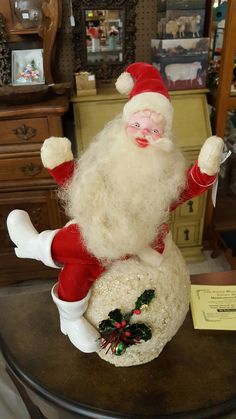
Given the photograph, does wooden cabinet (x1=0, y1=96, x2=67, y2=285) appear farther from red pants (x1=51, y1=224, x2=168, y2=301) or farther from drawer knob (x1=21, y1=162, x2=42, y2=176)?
red pants (x1=51, y1=224, x2=168, y2=301)

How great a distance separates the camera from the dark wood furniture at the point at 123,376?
70 cm

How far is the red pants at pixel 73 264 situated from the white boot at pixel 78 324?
0.04ft

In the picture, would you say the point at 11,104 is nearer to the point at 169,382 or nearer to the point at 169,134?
the point at 169,134

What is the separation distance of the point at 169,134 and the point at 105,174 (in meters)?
0.13

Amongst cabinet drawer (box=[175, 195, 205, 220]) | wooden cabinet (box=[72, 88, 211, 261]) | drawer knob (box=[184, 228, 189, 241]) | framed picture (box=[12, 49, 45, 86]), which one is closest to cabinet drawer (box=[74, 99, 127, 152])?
wooden cabinet (box=[72, 88, 211, 261])

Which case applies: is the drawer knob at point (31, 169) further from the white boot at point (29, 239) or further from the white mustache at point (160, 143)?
the white mustache at point (160, 143)

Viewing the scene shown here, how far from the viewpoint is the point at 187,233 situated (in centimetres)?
184

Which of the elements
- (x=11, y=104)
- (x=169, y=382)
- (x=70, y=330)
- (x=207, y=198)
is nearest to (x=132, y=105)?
(x=70, y=330)

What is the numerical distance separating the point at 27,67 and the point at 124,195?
4.31 feet

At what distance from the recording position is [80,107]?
5.24 ft

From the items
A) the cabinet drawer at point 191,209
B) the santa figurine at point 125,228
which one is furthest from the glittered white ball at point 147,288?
the cabinet drawer at point 191,209

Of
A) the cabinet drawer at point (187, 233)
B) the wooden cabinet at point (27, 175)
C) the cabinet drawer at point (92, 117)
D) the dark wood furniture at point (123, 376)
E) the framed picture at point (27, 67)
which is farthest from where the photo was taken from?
the cabinet drawer at point (187, 233)

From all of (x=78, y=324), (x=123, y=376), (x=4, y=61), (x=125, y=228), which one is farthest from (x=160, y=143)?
(x=4, y=61)

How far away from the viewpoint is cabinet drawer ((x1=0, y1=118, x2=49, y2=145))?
4.75ft
